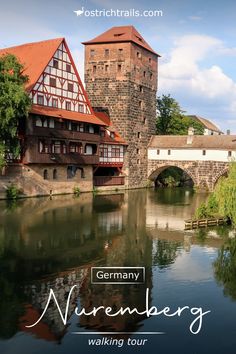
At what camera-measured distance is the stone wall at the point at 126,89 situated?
5119cm

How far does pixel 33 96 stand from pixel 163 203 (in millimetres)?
14658

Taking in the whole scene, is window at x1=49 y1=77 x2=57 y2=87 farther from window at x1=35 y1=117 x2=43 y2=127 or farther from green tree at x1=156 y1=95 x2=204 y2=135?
green tree at x1=156 y1=95 x2=204 y2=135

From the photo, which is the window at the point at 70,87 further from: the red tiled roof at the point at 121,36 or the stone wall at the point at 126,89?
the red tiled roof at the point at 121,36

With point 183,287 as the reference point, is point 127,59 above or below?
above

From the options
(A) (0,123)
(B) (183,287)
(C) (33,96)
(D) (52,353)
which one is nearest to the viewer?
(D) (52,353)

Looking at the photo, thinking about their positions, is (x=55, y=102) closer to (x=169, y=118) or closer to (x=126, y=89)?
(x=126, y=89)

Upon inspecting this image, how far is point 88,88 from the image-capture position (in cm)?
5303

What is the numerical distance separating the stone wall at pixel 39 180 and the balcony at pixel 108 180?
2585mm

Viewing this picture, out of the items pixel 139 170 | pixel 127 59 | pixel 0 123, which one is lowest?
pixel 139 170

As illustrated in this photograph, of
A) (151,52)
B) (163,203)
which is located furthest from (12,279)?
(151,52)

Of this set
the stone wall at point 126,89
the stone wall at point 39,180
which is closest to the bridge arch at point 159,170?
the stone wall at point 126,89

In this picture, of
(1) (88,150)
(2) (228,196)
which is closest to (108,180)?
(1) (88,150)

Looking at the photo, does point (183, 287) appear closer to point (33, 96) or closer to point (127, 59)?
point (33, 96)

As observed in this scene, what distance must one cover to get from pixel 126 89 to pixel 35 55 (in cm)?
1258
